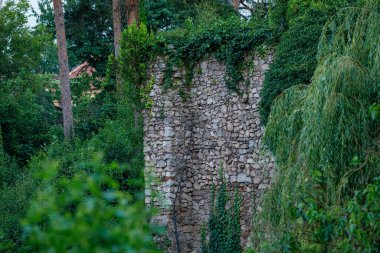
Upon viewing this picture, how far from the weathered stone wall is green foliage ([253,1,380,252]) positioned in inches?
188

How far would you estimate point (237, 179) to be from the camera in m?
12.8

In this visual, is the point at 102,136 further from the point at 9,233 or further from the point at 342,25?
the point at 342,25

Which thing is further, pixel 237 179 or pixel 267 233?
pixel 237 179

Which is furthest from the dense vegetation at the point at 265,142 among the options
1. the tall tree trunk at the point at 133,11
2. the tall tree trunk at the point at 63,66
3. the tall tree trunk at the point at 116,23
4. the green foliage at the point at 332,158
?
the tall tree trunk at the point at 116,23

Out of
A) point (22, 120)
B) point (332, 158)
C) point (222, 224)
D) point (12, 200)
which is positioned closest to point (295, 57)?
point (222, 224)

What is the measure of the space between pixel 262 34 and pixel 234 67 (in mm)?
850

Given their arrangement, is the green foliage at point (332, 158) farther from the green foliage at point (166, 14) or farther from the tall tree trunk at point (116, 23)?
the green foliage at point (166, 14)

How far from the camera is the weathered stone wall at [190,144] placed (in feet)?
42.8

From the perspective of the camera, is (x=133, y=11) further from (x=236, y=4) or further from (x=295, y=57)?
(x=295, y=57)

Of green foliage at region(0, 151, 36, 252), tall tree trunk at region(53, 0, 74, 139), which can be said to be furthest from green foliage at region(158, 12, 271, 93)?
tall tree trunk at region(53, 0, 74, 139)

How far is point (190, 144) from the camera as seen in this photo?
13.6 metres

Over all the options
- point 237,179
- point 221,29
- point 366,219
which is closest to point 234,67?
point 221,29

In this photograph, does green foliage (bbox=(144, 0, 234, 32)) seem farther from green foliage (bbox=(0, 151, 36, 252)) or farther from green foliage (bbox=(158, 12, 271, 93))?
green foliage (bbox=(158, 12, 271, 93))

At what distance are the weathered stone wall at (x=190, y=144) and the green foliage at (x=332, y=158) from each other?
4.78 meters
